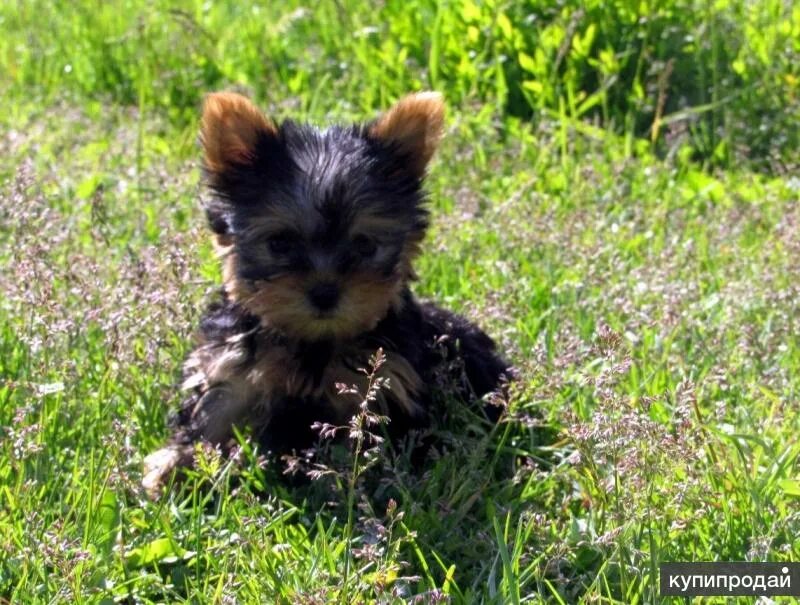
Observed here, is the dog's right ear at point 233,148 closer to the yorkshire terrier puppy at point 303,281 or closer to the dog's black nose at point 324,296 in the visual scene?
the yorkshire terrier puppy at point 303,281

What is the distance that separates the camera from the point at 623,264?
17.3 ft

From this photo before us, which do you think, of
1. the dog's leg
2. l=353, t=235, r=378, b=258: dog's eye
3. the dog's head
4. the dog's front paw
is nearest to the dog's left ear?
the dog's head

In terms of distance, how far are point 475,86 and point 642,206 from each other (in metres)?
1.25

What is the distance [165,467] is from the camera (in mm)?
4113

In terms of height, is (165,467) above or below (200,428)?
below

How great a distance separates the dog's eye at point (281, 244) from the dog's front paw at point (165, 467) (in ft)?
2.24

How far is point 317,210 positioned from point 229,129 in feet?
1.34

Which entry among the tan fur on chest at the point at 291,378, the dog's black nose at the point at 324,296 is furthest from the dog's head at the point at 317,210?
the tan fur on chest at the point at 291,378

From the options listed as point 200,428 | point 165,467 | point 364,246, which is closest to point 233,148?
point 364,246

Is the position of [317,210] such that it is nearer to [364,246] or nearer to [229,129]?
[364,246]

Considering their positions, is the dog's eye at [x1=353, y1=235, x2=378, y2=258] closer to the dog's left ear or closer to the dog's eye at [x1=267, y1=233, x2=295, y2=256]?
the dog's eye at [x1=267, y1=233, x2=295, y2=256]

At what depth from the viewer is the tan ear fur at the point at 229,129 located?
4090 mm

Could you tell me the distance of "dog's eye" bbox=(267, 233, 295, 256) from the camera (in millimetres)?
4000

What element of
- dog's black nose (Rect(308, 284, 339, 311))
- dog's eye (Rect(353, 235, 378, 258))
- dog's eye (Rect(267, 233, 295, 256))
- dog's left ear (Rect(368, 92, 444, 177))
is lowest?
dog's black nose (Rect(308, 284, 339, 311))
